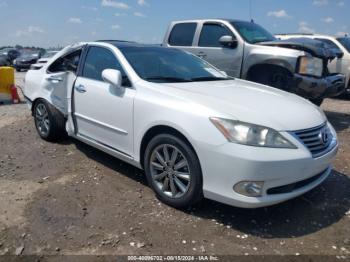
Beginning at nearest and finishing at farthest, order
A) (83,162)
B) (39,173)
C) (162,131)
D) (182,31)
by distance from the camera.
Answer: (162,131)
(39,173)
(83,162)
(182,31)

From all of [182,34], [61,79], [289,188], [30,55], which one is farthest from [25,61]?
[289,188]


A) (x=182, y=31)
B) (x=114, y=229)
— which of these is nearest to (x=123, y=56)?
(x=114, y=229)

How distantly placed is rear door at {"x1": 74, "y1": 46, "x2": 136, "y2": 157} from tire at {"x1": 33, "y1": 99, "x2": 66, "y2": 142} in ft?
2.64

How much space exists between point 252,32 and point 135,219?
5598mm

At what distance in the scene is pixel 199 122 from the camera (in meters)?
3.38

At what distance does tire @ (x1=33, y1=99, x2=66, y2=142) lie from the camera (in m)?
5.69

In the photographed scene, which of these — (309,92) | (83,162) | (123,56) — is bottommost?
(83,162)

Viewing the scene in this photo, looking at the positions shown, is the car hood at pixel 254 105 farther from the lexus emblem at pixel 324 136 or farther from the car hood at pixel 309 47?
the car hood at pixel 309 47

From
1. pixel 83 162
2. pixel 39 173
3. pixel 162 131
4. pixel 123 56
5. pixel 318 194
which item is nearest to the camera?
pixel 162 131

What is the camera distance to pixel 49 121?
5758 millimetres

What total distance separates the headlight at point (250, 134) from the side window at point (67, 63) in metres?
2.76

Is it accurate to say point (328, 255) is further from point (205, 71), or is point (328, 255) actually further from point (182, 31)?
point (182, 31)

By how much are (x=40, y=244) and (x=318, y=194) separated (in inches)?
112

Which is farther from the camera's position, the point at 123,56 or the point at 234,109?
the point at 123,56
